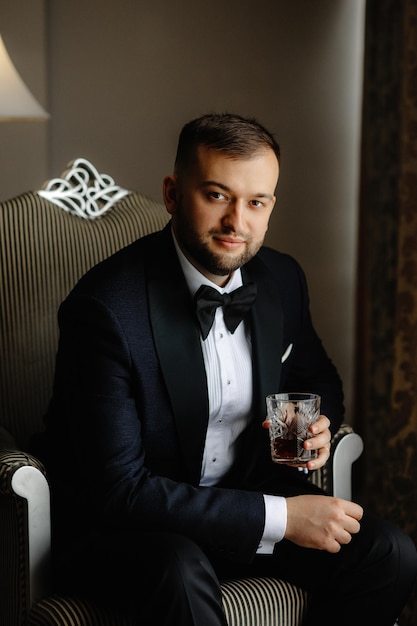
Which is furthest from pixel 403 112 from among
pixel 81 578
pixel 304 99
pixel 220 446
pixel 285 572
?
pixel 81 578

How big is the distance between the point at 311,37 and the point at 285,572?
242 centimetres

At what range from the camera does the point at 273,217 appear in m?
3.71

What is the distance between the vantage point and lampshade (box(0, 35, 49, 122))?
7.63 feet

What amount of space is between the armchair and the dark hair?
0.64 metres

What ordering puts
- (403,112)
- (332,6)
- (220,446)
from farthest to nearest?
(332,6), (403,112), (220,446)

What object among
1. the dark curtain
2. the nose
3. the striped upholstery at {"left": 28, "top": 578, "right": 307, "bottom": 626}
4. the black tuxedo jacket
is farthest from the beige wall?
the striped upholstery at {"left": 28, "top": 578, "right": 307, "bottom": 626}

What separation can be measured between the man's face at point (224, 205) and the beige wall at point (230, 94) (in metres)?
1.74

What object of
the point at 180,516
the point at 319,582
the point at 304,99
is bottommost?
the point at 319,582

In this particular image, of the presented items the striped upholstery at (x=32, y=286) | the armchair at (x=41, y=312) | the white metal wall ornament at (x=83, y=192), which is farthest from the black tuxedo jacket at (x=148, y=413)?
the white metal wall ornament at (x=83, y=192)

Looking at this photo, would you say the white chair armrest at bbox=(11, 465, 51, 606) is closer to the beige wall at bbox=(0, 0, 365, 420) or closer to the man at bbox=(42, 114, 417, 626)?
the man at bbox=(42, 114, 417, 626)

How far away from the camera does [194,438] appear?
188 cm

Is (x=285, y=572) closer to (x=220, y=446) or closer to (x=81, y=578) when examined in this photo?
(x=220, y=446)

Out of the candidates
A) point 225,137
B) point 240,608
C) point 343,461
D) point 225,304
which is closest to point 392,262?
point 343,461

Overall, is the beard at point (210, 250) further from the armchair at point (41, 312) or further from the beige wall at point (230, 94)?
the beige wall at point (230, 94)
